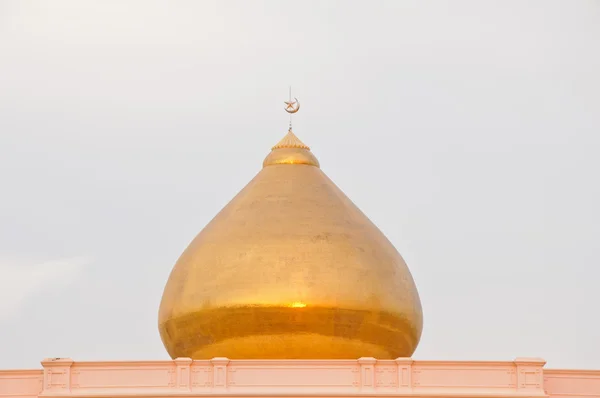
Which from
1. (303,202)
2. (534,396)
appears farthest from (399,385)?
(303,202)

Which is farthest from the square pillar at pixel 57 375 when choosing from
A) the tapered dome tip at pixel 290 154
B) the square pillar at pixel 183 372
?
the tapered dome tip at pixel 290 154

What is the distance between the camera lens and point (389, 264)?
48938 millimetres

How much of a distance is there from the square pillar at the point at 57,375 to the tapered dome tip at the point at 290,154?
24.4 ft

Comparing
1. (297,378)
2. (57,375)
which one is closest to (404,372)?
(297,378)

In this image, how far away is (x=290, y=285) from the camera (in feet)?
156

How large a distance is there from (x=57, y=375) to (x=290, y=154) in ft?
26.0

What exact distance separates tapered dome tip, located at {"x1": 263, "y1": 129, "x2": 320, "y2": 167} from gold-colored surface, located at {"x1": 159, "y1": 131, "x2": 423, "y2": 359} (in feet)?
2.13

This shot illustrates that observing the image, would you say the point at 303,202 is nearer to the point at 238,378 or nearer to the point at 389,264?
the point at 389,264

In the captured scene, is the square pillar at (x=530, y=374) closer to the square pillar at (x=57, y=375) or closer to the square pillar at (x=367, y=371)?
the square pillar at (x=367, y=371)

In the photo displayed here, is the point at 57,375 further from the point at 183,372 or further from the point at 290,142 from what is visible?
the point at 290,142

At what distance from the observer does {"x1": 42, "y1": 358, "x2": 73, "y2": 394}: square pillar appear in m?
45.6

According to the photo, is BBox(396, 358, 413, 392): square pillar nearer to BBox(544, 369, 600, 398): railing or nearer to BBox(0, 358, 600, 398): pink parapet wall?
BBox(0, 358, 600, 398): pink parapet wall

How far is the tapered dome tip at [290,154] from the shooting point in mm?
50781

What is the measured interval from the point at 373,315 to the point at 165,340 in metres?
4.41
